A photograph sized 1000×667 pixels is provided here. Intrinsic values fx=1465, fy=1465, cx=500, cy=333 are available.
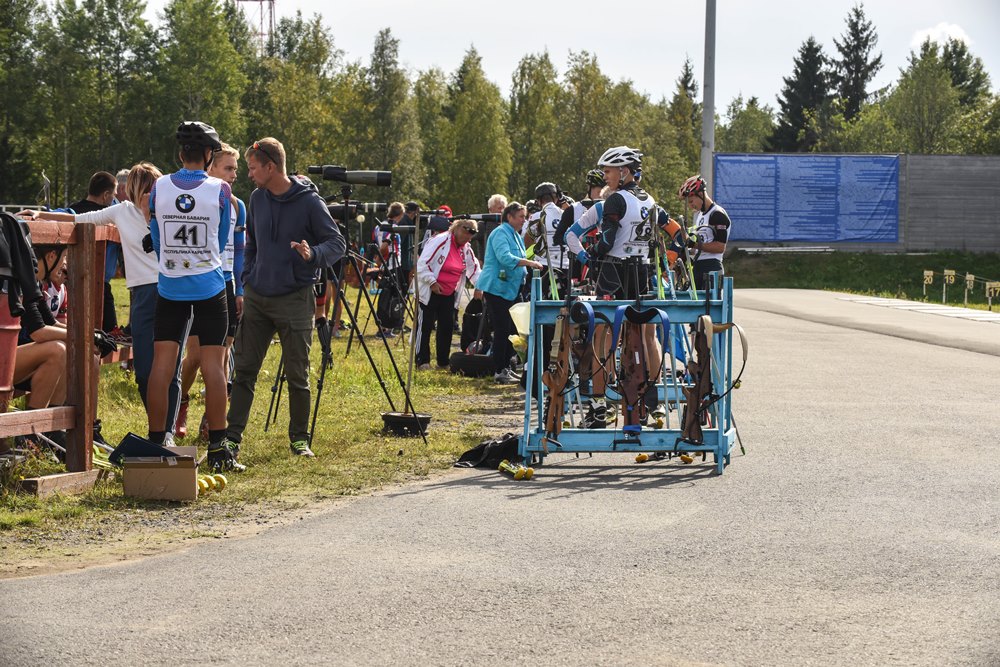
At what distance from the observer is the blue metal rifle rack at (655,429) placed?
8.98 meters

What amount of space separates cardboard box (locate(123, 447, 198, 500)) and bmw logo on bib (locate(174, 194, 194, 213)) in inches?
57.2

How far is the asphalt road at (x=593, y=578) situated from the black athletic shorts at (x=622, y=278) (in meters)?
1.83

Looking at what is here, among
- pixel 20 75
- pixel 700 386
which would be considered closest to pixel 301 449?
pixel 700 386

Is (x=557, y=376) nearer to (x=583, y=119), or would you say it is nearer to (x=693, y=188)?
(x=693, y=188)

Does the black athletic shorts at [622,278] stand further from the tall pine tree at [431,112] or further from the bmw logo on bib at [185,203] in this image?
the tall pine tree at [431,112]

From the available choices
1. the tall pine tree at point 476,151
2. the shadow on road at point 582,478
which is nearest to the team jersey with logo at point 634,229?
the shadow on road at point 582,478

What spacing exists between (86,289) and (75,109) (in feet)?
260

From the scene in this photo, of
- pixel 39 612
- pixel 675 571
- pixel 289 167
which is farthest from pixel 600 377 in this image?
pixel 289 167

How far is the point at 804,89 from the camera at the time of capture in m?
103

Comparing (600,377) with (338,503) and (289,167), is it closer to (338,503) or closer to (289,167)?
(338,503)

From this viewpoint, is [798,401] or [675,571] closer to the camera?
[675,571]

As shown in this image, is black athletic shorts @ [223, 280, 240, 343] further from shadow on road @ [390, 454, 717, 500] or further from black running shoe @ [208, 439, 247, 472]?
shadow on road @ [390, 454, 717, 500]

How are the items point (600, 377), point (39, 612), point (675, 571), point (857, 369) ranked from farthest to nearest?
point (857, 369)
point (600, 377)
point (675, 571)
point (39, 612)

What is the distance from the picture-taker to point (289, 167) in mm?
86188
